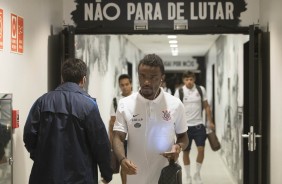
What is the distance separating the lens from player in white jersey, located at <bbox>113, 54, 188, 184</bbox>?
2.54m

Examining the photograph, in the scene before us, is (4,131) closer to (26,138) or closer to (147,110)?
(26,138)

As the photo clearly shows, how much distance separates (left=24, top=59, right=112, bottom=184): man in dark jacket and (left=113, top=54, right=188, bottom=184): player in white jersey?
0.17 m

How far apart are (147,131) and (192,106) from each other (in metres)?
4.37

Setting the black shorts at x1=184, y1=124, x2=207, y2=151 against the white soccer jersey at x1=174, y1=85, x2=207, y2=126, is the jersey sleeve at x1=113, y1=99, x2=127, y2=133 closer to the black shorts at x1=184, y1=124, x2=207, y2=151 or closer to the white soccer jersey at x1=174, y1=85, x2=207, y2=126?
the black shorts at x1=184, y1=124, x2=207, y2=151

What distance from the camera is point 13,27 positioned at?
3.51m

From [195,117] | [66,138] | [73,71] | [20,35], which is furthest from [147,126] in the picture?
[195,117]

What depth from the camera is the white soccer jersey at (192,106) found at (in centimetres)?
667

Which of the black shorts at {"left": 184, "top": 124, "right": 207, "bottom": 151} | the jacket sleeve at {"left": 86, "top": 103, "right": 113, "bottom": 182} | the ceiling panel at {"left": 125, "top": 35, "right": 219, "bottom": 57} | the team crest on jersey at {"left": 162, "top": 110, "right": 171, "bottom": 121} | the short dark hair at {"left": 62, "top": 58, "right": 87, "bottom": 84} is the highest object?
the ceiling panel at {"left": 125, "top": 35, "right": 219, "bottom": 57}

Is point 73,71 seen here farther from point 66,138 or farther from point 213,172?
point 213,172

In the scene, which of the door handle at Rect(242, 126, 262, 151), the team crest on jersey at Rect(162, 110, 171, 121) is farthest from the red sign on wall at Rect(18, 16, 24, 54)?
the door handle at Rect(242, 126, 262, 151)

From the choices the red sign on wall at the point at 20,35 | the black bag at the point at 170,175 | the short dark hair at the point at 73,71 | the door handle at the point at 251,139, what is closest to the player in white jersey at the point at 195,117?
the door handle at the point at 251,139

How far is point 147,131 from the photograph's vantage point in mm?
2539

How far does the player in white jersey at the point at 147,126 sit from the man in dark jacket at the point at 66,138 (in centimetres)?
17

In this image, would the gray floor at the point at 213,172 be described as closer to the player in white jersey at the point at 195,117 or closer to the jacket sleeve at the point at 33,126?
the player in white jersey at the point at 195,117
